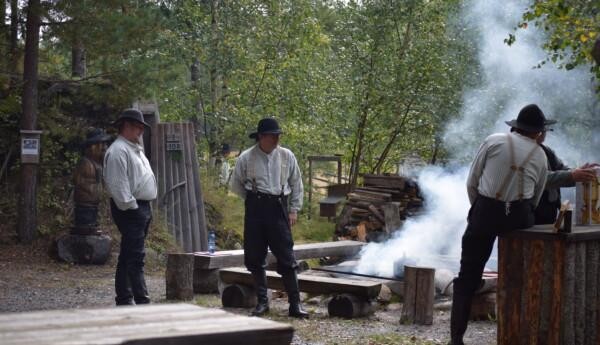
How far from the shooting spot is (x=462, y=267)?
7805mm

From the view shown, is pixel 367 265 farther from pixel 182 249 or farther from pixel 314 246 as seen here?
pixel 182 249

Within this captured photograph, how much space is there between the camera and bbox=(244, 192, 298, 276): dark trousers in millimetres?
9570

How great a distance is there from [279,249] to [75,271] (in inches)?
193

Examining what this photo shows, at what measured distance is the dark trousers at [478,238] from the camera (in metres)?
7.35

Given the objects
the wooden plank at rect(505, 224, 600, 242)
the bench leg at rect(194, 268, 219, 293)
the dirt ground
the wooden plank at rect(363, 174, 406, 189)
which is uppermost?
the wooden plank at rect(363, 174, 406, 189)

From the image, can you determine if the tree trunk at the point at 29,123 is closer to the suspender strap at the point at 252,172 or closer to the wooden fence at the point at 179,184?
the wooden fence at the point at 179,184

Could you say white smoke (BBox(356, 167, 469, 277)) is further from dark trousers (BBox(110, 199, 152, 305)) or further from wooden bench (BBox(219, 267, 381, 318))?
dark trousers (BBox(110, 199, 152, 305))

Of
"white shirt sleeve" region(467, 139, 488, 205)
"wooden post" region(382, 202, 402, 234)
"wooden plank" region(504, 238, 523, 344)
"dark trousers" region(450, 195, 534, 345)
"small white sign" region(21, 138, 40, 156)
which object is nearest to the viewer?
"wooden plank" region(504, 238, 523, 344)

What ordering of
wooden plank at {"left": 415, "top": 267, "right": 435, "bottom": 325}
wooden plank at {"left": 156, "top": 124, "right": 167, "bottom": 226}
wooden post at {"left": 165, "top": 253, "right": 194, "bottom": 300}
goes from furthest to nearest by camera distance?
wooden plank at {"left": 156, "top": 124, "right": 167, "bottom": 226} < wooden post at {"left": 165, "top": 253, "right": 194, "bottom": 300} < wooden plank at {"left": 415, "top": 267, "right": 435, "bottom": 325}

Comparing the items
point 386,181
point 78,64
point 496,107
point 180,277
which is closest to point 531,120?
point 180,277

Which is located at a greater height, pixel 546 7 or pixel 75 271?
pixel 546 7

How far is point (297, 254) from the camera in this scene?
12.1m

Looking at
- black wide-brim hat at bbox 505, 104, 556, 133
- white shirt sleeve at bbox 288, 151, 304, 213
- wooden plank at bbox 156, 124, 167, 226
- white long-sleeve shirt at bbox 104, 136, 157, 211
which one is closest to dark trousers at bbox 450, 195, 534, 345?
black wide-brim hat at bbox 505, 104, 556, 133

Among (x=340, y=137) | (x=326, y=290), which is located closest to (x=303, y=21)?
(x=340, y=137)
